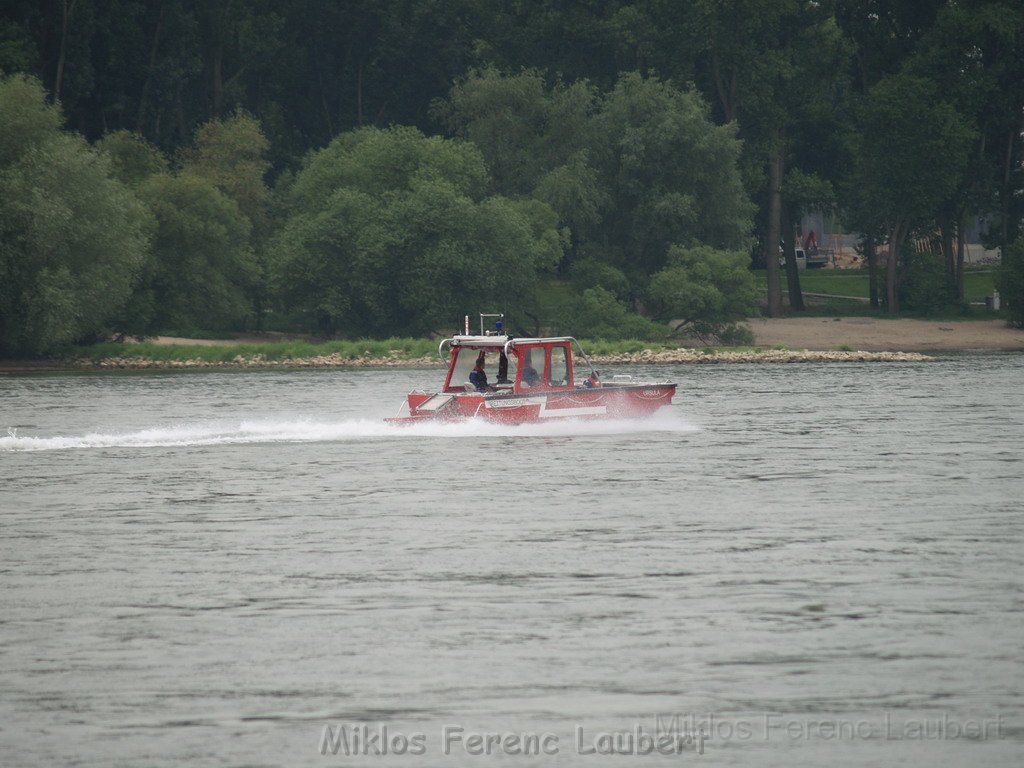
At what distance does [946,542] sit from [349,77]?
9530cm

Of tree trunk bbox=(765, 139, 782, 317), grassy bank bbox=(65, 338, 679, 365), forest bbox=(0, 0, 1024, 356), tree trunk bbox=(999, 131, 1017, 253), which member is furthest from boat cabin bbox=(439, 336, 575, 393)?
tree trunk bbox=(999, 131, 1017, 253)

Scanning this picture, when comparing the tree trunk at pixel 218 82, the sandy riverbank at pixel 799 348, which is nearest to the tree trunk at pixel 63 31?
the tree trunk at pixel 218 82

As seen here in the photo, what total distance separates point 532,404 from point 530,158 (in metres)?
60.3

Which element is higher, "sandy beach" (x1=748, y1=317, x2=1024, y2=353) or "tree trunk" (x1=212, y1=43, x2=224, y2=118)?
"tree trunk" (x1=212, y1=43, x2=224, y2=118)

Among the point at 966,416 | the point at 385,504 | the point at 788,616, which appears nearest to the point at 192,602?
the point at 788,616

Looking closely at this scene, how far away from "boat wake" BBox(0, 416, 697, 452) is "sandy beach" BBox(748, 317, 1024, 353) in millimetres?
49836

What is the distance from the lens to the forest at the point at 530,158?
8644cm

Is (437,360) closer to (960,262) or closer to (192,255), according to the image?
(192,255)

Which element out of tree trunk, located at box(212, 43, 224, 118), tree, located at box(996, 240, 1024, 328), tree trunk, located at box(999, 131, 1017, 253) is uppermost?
tree trunk, located at box(212, 43, 224, 118)

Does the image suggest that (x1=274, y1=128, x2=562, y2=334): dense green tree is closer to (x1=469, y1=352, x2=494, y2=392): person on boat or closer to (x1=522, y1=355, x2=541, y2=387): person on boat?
(x1=522, y1=355, x2=541, y2=387): person on boat

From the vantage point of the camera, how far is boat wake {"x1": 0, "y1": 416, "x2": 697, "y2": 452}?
127 feet

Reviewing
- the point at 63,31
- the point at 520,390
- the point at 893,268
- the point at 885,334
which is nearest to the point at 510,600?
the point at 520,390

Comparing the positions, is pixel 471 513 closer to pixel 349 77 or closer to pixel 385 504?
pixel 385 504

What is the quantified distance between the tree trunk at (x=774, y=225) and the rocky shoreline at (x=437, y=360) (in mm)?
13870
